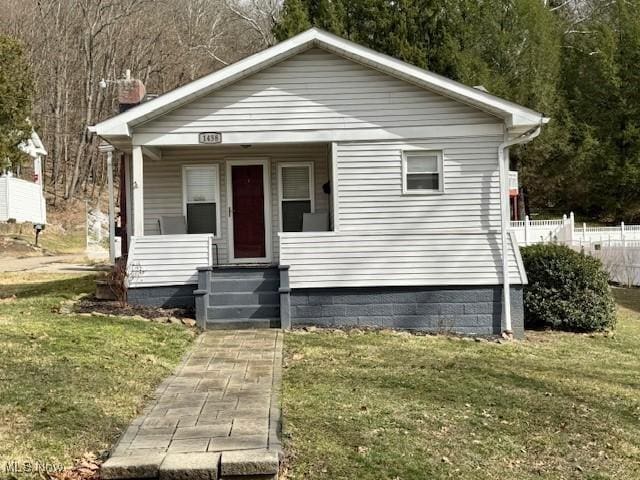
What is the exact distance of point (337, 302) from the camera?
10.5 m

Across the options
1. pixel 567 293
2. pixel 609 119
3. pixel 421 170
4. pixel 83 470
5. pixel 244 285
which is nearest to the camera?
pixel 83 470

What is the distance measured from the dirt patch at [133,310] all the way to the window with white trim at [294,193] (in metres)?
3.24

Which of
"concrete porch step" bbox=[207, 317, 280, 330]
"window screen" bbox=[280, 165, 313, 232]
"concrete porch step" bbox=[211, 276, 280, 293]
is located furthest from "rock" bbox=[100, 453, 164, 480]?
"window screen" bbox=[280, 165, 313, 232]

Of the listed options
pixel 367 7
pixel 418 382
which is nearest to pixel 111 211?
pixel 418 382

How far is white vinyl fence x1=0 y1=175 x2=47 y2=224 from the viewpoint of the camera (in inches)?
1043

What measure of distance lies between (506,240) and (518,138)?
2.15 meters

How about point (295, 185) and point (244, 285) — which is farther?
point (295, 185)

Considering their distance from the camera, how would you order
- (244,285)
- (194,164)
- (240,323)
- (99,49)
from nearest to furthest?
(240,323) → (244,285) → (194,164) → (99,49)

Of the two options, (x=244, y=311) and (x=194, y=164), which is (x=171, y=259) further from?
(x=194, y=164)

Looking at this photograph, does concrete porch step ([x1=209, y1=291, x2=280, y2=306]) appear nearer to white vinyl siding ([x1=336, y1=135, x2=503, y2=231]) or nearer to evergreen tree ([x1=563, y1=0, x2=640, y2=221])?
white vinyl siding ([x1=336, y1=135, x2=503, y2=231])

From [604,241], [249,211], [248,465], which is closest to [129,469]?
[248,465]

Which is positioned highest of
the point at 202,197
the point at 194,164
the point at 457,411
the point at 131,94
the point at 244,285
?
the point at 131,94

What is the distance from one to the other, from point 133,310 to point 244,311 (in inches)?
69.3

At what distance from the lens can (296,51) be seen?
441 inches
